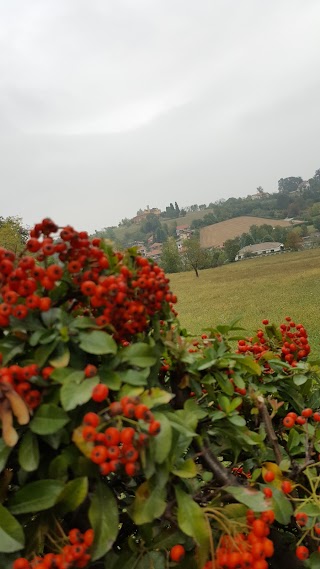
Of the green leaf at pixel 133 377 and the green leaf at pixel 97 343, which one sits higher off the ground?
the green leaf at pixel 97 343

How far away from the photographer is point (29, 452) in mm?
1281

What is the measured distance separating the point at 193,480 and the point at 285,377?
2.79ft

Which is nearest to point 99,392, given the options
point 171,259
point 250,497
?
point 250,497

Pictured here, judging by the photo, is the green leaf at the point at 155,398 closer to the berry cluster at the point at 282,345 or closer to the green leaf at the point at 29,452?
the green leaf at the point at 29,452

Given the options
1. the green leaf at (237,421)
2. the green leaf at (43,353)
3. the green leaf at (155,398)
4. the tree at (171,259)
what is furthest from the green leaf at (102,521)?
the tree at (171,259)

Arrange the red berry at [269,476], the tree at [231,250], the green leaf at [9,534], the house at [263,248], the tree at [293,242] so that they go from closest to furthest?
the green leaf at [9,534], the red berry at [269,476], the tree at [293,242], the tree at [231,250], the house at [263,248]

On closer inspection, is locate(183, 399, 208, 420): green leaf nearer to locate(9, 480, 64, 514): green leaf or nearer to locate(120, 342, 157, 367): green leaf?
locate(120, 342, 157, 367): green leaf

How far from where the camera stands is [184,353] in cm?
162

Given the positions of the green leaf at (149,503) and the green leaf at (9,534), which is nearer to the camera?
the green leaf at (9,534)

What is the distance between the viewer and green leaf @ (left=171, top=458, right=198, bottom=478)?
4.43ft

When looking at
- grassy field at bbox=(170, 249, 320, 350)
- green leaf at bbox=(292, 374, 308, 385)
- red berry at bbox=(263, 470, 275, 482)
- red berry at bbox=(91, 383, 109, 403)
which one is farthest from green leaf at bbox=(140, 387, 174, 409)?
grassy field at bbox=(170, 249, 320, 350)

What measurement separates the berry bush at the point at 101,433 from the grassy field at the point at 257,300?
1333 centimetres

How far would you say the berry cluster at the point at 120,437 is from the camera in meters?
1.18

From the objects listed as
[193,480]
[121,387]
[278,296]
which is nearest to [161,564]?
[193,480]
